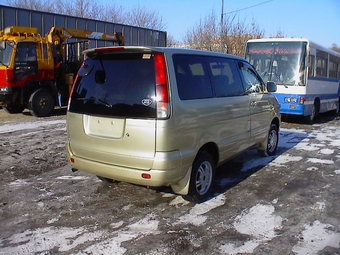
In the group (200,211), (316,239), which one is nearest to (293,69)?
(200,211)

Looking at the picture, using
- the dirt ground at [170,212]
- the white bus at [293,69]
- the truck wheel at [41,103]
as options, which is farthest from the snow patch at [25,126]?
the white bus at [293,69]

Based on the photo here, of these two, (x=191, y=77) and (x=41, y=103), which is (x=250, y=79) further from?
(x=41, y=103)

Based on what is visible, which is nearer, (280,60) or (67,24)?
(280,60)

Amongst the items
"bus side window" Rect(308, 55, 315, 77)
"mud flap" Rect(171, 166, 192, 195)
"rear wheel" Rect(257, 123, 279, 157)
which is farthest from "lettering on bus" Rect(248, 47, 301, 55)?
"mud flap" Rect(171, 166, 192, 195)

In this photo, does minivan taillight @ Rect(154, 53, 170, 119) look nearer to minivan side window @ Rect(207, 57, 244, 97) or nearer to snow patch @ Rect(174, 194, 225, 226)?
minivan side window @ Rect(207, 57, 244, 97)

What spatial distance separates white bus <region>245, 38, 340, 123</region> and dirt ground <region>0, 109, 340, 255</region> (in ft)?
15.2

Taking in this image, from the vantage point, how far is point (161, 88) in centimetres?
395

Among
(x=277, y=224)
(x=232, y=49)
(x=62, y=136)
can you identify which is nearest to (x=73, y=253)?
(x=277, y=224)

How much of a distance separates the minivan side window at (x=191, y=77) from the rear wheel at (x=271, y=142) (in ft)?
9.34

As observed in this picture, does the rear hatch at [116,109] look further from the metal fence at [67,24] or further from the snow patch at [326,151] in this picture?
the metal fence at [67,24]

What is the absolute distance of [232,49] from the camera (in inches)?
990

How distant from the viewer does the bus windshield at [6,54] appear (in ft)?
38.5

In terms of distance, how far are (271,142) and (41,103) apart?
8.73 meters

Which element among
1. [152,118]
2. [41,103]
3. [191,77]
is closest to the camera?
[152,118]
